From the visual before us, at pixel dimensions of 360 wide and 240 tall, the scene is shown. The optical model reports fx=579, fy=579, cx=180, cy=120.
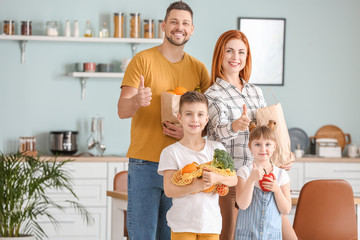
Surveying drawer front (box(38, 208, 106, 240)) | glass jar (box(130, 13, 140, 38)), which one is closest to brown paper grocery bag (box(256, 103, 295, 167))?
drawer front (box(38, 208, 106, 240))

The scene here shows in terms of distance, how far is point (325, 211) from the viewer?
3.06 metres

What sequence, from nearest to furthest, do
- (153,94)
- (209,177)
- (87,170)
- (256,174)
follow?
(209,177) → (256,174) → (153,94) → (87,170)

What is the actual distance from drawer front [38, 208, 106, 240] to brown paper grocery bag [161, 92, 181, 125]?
113 inches

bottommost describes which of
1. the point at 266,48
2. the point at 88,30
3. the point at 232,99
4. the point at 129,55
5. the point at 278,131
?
the point at 278,131

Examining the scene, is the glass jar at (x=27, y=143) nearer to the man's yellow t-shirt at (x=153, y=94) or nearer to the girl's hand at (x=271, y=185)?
the man's yellow t-shirt at (x=153, y=94)

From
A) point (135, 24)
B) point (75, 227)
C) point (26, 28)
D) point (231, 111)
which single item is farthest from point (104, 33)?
point (231, 111)

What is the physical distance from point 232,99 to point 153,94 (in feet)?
1.17

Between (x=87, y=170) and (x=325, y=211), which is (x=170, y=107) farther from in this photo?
(x=87, y=170)

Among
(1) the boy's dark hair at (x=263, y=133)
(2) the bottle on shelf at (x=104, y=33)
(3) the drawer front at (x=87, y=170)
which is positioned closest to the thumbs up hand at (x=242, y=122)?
(1) the boy's dark hair at (x=263, y=133)

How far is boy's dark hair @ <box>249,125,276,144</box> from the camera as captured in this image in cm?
237

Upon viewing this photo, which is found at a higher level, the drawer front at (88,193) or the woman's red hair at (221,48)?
the woman's red hair at (221,48)

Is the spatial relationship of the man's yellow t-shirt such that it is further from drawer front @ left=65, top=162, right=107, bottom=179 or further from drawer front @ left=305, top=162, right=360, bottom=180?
drawer front @ left=305, top=162, right=360, bottom=180

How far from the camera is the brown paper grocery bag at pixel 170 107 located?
2.40 metres

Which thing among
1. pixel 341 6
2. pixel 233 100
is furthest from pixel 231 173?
pixel 341 6
